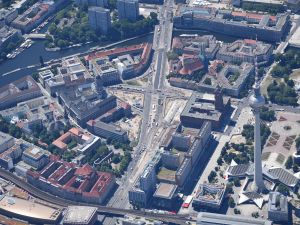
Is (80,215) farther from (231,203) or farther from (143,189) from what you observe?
(231,203)

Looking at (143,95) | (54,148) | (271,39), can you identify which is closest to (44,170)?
(54,148)

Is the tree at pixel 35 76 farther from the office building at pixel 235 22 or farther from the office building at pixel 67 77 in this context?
the office building at pixel 235 22

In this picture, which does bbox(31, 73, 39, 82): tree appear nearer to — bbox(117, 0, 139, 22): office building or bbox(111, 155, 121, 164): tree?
bbox(117, 0, 139, 22): office building

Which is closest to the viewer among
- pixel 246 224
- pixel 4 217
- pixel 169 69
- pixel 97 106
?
pixel 246 224

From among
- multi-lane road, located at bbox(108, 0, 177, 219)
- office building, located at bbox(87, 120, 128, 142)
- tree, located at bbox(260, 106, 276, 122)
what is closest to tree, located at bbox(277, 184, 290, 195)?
tree, located at bbox(260, 106, 276, 122)

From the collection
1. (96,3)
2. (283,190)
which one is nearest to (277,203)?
(283,190)

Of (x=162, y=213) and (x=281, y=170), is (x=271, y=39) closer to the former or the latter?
(x=281, y=170)

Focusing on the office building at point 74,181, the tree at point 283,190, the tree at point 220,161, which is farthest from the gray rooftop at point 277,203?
the office building at point 74,181

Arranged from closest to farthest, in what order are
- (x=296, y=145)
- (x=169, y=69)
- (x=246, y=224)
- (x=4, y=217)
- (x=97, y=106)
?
1. (x=246, y=224)
2. (x=4, y=217)
3. (x=296, y=145)
4. (x=97, y=106)
5. (x=169, y=69)
